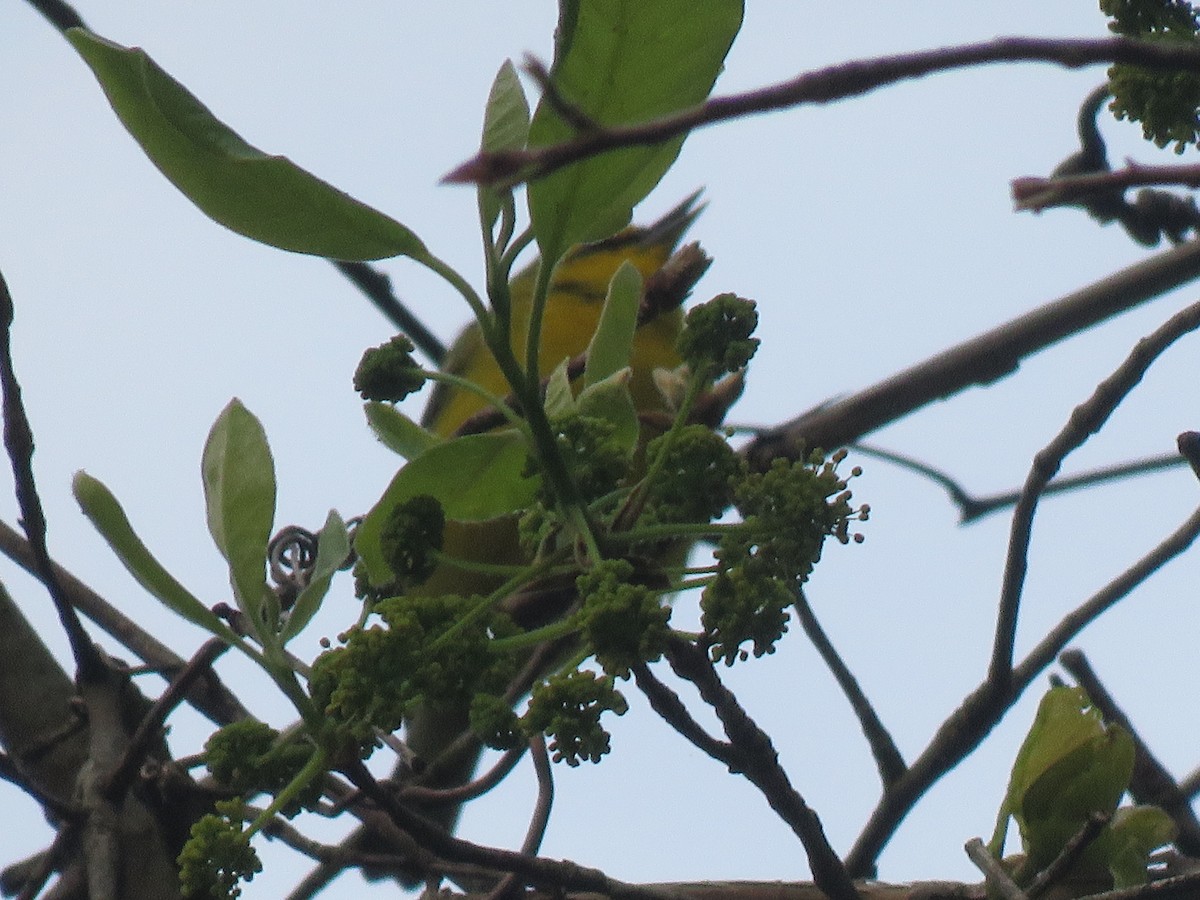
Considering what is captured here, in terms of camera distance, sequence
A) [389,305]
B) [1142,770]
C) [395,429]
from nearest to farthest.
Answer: [395,429] → [1142,770] → [389,305]

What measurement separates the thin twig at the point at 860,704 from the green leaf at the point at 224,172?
78 cm

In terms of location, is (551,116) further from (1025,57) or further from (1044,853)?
(1044,853)

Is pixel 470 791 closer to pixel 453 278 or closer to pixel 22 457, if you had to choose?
pixel 22 457

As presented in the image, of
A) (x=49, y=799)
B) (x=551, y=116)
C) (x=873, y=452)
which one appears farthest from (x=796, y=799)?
(x=873, y=452)

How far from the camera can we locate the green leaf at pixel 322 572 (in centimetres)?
113

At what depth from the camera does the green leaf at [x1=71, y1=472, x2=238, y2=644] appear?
39.6 inches

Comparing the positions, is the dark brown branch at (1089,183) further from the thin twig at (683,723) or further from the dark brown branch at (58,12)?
the dark brown branch at (58,12)

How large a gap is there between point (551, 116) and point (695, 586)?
0.30m

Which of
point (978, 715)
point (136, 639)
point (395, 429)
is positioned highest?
point (136, 639)

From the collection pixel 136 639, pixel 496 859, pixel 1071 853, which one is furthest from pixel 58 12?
pixel 1071 853

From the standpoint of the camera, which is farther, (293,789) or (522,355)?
(522,355)

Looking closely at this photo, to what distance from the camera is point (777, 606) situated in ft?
2.72

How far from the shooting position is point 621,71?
825 millimetres

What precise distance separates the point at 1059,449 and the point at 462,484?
44 cm
